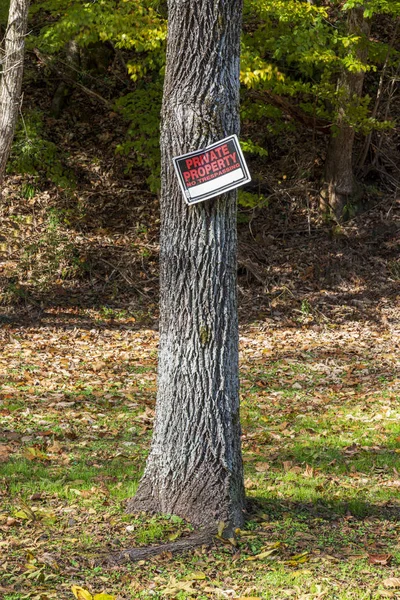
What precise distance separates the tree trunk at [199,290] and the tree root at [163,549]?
121 millimetres

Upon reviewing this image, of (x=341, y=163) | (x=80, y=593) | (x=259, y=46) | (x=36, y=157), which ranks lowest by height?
(x=80, y=593)

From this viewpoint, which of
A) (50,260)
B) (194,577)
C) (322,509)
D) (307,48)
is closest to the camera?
(194,577)

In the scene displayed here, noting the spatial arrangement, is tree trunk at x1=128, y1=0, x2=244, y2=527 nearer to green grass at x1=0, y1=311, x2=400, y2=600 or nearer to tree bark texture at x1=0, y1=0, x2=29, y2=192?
green grass at x1=0, y1=311, x2=400, y2=600

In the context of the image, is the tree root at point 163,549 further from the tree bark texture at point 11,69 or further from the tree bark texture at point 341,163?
the tree bark texture at point 341,163

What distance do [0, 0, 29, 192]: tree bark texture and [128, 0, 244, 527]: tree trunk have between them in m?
6.29

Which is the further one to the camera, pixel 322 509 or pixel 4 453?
pixel 4 453

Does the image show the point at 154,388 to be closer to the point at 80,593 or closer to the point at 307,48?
the point at 80,593

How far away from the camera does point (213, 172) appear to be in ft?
13.5

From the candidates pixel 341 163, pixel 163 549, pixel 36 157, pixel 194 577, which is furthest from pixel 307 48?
pixel 194 577

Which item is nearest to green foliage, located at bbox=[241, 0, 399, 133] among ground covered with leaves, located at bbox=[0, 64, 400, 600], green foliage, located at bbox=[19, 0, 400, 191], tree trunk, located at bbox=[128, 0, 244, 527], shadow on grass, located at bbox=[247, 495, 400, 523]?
green foliage, located at bbox=[19, 0, 400, 191]

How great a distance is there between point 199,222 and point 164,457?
1.38 m

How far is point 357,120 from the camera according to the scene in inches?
492

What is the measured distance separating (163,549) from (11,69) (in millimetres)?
7708

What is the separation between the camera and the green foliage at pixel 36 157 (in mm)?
14219
